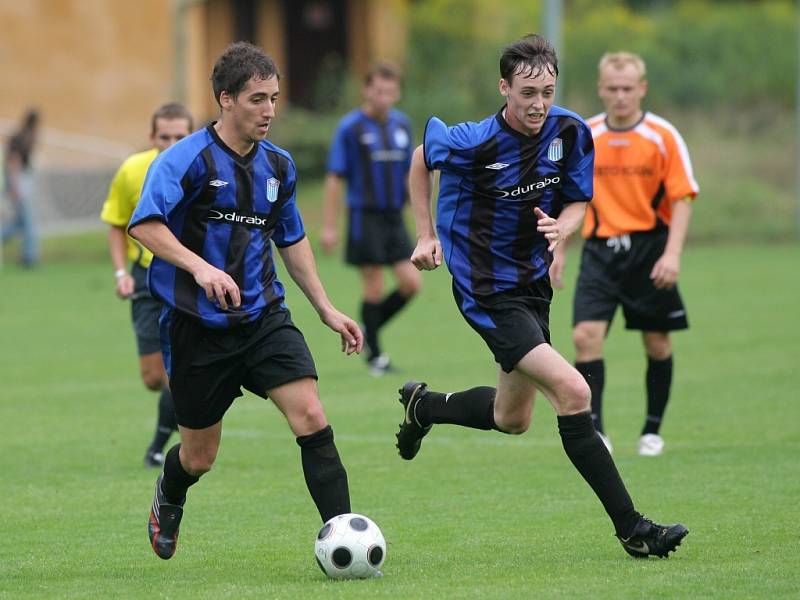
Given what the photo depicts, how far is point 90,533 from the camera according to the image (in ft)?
22.0

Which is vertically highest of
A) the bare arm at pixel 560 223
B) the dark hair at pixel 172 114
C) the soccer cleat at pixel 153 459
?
the dark hair at pixel 172 114

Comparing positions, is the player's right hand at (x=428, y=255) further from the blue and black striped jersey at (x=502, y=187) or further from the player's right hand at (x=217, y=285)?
the player's right hand at (x=217, y=285)

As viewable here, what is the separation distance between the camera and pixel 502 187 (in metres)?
6.25

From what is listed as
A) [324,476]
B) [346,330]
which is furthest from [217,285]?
[324,476]

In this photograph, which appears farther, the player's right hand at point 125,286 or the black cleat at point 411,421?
the player's right hand at point 125,286

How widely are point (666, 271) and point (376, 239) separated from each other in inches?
190

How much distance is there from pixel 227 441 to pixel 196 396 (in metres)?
3.62

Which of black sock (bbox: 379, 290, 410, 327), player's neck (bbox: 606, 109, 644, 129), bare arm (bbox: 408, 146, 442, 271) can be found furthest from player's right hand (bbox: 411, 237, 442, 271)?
black sock (bbox: 379, 290, 410, 327)

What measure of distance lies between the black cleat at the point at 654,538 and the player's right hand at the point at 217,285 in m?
1.73

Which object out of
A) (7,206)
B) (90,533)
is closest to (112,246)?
(90,533)

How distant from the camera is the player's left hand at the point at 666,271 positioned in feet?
26.5

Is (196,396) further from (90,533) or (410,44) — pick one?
(410,44)

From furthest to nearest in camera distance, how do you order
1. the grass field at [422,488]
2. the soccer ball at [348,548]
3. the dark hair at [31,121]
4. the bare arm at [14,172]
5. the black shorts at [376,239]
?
the bare arm at [14,172], the dark hair at [31,121], the black shorts at [376,239], the grass field at [422,488], the soccer ball at [348,548]

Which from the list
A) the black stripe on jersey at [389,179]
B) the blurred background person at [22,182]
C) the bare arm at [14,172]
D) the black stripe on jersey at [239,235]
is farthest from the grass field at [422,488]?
the bare arm at [14,172]
